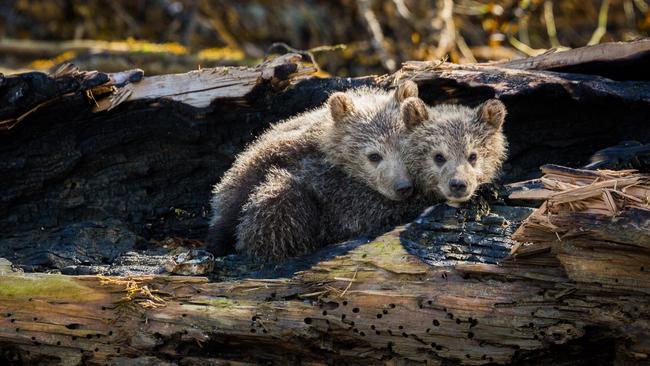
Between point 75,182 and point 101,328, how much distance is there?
6.39 ft

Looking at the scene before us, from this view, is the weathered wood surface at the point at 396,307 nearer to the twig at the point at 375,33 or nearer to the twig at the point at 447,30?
the twig at the point at 375,33

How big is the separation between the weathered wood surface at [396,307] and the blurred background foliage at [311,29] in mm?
6539

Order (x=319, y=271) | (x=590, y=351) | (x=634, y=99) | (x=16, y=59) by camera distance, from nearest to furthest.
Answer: (x=590, y=351) → (x=319, y=271) → (x=634, y=99) → (x=16, y=59)

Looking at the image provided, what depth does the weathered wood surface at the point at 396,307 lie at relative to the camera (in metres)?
4.41

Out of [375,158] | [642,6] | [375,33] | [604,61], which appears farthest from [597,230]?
[642,6]

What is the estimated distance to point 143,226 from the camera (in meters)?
6.56

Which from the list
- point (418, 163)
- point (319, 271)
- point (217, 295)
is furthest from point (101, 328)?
point (418, 163)

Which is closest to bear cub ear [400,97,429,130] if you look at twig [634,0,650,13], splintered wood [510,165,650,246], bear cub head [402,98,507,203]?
bear cub head [402,98,507,203]

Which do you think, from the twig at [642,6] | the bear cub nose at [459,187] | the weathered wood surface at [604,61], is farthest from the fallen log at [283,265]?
the twig at [642,6]

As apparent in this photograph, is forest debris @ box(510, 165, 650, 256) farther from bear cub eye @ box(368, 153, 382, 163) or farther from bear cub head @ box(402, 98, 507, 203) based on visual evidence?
bear cub eye @ box(368, 153, 382, 163)

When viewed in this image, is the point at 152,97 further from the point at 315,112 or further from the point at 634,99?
the point at 634,99

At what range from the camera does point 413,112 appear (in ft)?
19.3

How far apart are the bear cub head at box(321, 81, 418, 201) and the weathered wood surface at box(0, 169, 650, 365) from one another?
2.65 ft

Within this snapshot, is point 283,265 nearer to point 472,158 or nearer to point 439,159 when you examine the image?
point 439,159
